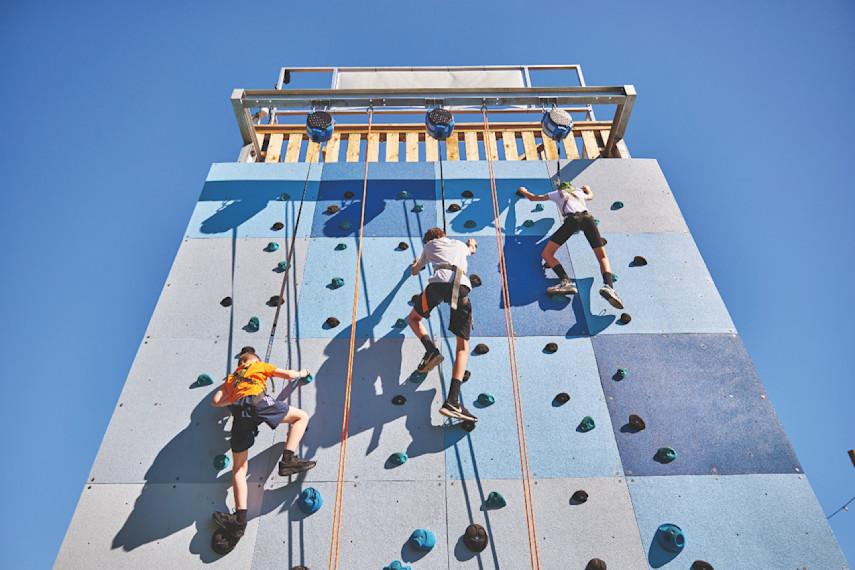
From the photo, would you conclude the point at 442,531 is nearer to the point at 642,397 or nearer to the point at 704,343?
the point at 642,397

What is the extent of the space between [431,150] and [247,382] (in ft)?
13.4

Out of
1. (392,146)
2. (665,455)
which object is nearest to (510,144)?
(392,146)

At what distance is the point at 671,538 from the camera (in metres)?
3.40

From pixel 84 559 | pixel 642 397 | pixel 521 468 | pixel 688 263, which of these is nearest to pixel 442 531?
pixel 521 468

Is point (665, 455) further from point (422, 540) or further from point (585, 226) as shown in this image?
point (585, 226)

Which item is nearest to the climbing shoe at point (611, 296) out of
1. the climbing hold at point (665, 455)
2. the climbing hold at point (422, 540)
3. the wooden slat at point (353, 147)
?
the climbing hold at point (665, 455)

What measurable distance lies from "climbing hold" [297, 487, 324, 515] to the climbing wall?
5 cm

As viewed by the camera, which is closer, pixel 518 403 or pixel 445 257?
pixel 445 257

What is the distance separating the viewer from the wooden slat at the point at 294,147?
6.47 meters

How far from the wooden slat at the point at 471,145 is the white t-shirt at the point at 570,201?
187 cm

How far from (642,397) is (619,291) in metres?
1.04

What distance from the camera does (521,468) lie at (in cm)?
376

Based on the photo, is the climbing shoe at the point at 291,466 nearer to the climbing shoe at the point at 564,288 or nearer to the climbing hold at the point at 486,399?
the climbing hold at the point at 486,399

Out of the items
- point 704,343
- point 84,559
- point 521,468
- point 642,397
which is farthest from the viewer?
point 704,343
